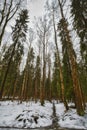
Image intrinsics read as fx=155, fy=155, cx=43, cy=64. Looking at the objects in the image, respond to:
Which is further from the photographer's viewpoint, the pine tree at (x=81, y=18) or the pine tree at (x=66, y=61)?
the pine tree at (x=66, y=61)

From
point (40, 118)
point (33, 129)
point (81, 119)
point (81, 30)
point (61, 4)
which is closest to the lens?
point (33, 129)

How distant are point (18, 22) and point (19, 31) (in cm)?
145

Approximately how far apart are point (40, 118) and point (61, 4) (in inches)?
405

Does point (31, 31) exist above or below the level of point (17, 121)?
above

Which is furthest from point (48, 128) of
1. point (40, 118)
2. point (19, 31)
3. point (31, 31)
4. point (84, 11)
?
point (31, 31)

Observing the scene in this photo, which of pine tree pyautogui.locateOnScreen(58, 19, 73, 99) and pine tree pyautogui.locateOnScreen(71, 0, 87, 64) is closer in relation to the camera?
pine tree pyautogui.locateOnScreen(71, 0, 87, 64)

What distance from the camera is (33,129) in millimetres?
9586

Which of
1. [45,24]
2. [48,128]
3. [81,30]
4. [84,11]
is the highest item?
[45,24]

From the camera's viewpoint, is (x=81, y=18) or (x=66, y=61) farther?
(x=66, y=61)

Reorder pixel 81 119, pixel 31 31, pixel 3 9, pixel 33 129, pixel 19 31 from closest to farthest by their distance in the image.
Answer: pixel 33 129 < pixel 81 119 < pixel 3 9 < pixel 19 31 < pixel 31 31

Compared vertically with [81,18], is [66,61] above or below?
below

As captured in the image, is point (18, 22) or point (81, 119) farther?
point (18, 22)

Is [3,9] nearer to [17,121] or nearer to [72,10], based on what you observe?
[72,10]

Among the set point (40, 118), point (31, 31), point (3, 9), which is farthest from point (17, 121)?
point (31, 31)
